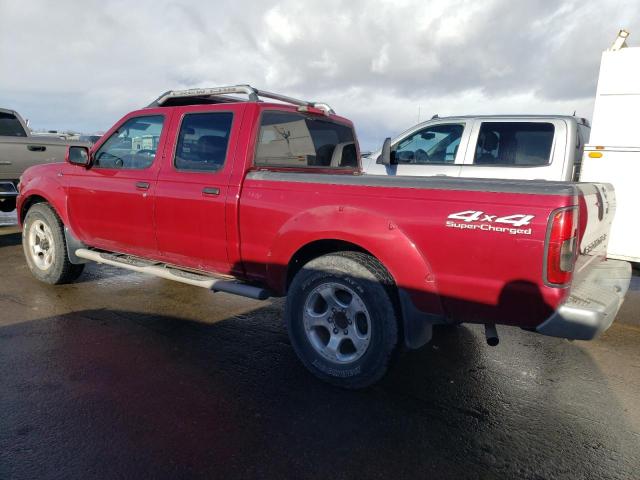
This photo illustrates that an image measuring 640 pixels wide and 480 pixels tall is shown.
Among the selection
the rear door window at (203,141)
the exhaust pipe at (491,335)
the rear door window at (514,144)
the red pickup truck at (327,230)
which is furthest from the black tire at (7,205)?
the exhaust pipe at (491,335)

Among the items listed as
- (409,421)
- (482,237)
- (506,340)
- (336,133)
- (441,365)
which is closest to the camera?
(482,237)

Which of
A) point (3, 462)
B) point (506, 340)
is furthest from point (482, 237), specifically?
point (3, 462)

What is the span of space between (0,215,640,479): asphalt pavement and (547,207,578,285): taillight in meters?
0.96

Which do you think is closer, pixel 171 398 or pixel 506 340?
pixel 171 398

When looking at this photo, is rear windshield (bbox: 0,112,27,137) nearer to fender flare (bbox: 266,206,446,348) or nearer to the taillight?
fender flare (bbox: 266,206,446,348)

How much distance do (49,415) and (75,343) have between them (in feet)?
3.61

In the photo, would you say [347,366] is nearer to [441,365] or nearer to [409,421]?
[409,421]

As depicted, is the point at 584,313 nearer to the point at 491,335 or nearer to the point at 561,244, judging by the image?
the point at 561,244

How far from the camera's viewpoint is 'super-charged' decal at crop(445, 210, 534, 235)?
8.24 ft

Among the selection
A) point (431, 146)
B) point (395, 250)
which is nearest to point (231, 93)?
point (395, 250)

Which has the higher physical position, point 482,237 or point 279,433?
point 482,237

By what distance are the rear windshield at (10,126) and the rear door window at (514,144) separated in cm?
841

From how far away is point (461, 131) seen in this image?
21.4 ft

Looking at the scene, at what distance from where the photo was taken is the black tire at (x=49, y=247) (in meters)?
5.09
